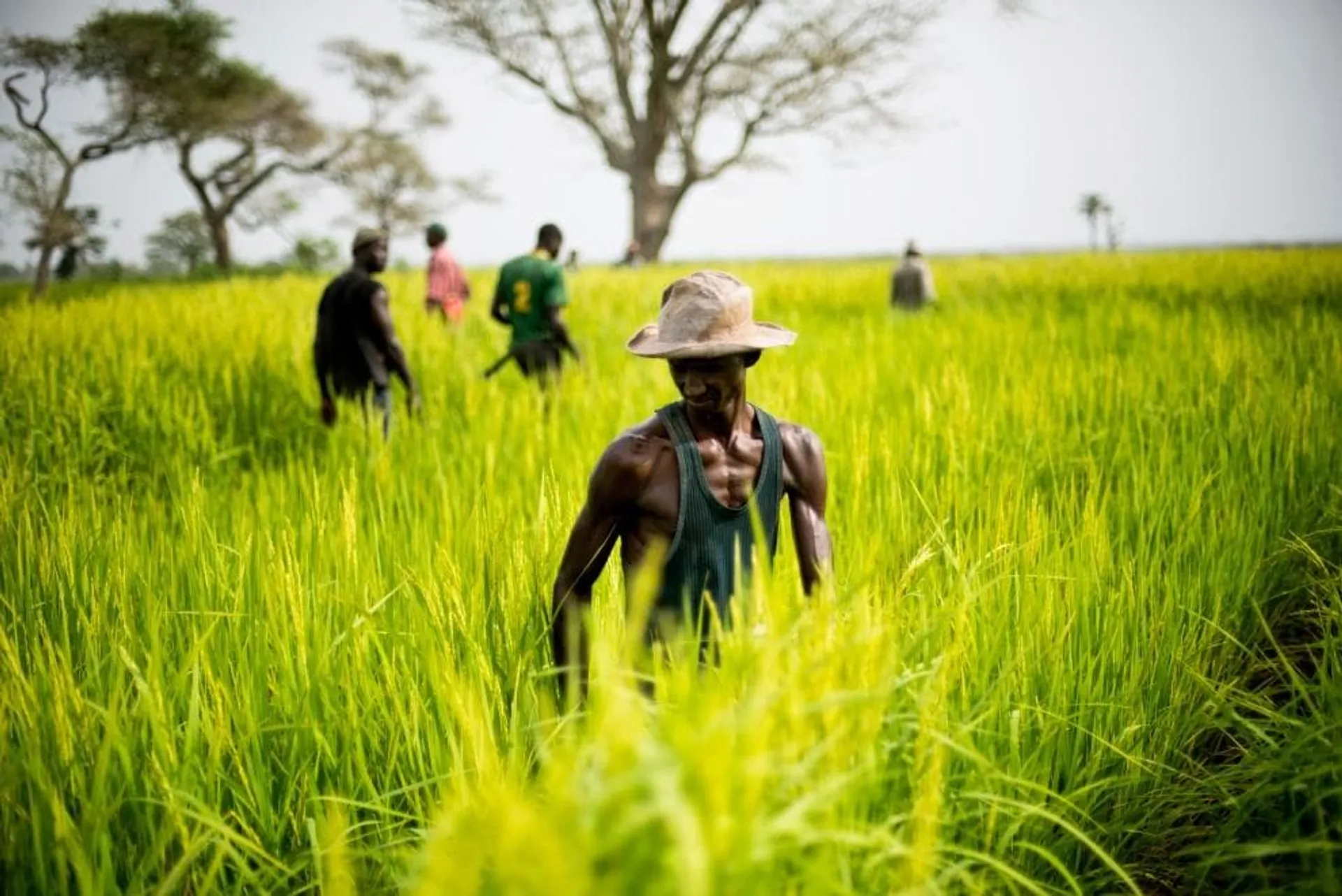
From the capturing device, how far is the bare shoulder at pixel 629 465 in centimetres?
134

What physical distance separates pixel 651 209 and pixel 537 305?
18614 mm

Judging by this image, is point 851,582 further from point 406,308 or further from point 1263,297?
point 1263,297

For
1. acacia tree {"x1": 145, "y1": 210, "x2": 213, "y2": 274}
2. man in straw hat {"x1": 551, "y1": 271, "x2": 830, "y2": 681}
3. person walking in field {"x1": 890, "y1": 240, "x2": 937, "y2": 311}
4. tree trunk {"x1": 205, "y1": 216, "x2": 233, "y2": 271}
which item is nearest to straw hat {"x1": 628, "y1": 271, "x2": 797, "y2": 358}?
man in straw hat {"x1": 551, "y1": 271, "x2": 830, "y2": 681}

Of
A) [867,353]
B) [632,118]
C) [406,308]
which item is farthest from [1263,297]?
[632,118]

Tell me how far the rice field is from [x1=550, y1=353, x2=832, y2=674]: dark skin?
0.50 ft

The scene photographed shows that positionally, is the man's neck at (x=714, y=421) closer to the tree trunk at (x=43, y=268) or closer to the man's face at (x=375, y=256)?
the man's face at (x=375, y=256)

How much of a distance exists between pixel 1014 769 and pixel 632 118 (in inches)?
881

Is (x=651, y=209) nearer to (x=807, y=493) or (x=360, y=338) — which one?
(x=360, y=338)

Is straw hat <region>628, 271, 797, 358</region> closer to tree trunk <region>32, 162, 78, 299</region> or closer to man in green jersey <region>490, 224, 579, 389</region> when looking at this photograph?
man in green jersey <region>490, 224, 579, 389</region>

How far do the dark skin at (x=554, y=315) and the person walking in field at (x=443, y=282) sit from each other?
2755 millimetres

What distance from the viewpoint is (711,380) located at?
1334mm

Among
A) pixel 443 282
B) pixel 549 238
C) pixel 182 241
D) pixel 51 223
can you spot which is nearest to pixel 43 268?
pixel 51 223

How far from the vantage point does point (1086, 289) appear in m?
10.9

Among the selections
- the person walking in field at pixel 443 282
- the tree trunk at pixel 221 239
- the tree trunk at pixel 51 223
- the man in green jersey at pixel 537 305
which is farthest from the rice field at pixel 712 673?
the tree trunk at pixel 221 239
